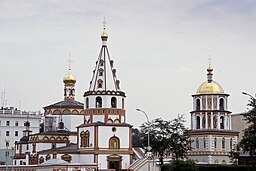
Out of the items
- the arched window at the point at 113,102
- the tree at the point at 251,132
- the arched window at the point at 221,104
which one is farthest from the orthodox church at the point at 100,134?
the tree at the point at 251,132

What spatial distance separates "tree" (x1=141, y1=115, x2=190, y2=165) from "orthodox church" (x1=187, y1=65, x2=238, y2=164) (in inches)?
181

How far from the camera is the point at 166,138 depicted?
77.4m

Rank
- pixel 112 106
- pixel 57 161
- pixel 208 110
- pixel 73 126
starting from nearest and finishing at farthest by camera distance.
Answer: pixel 57 161, pixel 112 106, pixel 208 110, pixel 73 126

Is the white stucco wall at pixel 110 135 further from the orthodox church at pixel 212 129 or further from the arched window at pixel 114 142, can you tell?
the orthodox church at pixel 212 129

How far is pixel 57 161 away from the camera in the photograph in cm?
7288

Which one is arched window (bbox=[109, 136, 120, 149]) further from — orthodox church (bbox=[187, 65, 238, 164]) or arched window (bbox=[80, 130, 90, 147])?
orthodox church (bbox=[187, 65, 238, 164])

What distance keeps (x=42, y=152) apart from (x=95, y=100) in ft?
39.3

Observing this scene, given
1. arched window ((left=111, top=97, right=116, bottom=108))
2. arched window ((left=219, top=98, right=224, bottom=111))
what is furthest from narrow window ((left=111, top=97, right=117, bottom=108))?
arched window ((left=219, top=98, right=224, bottom=111))

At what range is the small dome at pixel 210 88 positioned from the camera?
83.4 metres

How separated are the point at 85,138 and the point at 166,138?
9.92m

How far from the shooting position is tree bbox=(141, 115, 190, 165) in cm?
7694

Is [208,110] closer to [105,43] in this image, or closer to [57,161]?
[105,43]

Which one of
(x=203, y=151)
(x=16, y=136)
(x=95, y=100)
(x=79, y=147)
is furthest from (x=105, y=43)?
(x=16, y=136)

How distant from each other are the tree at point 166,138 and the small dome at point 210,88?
740 cm
